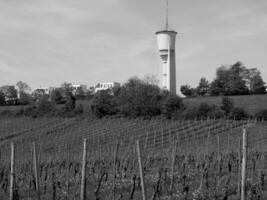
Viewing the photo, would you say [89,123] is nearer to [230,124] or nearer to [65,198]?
[230,124]

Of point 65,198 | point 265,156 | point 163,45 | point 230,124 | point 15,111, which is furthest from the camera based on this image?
point 163,45

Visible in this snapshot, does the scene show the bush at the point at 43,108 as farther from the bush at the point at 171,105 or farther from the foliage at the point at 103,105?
the bush at the point at 171,105

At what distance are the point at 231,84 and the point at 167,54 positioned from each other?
1412 cm

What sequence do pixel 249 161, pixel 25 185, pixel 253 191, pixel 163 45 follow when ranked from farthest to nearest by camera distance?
pixel 163 45, pixel 249 161, pixel 25 185, pixel 253 191

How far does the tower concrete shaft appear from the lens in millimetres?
82312

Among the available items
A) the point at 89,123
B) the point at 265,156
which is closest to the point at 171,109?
the point at 89,123

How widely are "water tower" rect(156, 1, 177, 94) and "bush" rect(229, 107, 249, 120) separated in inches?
1054

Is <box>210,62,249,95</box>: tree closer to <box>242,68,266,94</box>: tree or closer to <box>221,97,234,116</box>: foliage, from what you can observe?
<box>242,68,266,94</box>: tree

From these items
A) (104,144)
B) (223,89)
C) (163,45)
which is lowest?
(104,144)

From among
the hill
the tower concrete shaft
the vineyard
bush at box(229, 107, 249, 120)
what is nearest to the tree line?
the tower concrete shaft

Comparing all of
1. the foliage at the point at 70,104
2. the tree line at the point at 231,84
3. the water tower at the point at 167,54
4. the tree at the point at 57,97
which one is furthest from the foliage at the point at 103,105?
the tree line at the point at 231,84

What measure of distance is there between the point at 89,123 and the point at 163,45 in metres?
34.0

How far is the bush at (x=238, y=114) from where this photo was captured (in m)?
53.8

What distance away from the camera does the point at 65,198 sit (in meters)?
10.8
